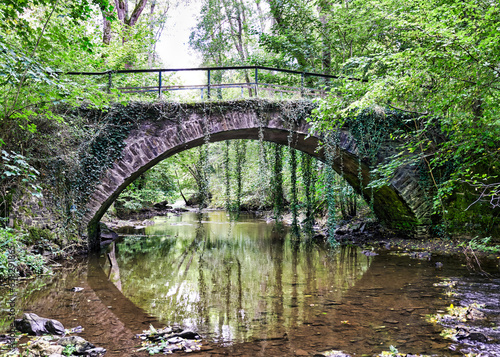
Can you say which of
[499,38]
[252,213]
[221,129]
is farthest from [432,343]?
[252,213]

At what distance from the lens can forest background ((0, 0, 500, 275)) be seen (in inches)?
191

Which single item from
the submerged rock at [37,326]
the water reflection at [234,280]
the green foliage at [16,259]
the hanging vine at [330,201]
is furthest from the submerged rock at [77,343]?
the hanging vine at [330,201]

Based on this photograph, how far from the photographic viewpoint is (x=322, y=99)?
22.6 feet

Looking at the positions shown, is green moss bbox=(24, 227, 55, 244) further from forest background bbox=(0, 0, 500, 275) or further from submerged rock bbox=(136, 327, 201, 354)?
submerged rock bbox=(136, 327, 201, 354)

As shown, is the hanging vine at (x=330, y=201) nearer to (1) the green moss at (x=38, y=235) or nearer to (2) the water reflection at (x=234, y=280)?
(2) the water reflection at (x=234, y=280)

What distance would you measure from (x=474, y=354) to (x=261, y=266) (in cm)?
447

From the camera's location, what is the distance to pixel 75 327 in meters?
3.75

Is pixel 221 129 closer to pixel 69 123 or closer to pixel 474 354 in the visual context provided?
pixel 69 123

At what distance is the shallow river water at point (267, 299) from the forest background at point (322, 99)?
1.34 metres

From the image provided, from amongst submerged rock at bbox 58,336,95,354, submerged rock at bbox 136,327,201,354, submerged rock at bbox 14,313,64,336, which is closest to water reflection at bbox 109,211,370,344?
submerged rock at bbox 136,327,201,354

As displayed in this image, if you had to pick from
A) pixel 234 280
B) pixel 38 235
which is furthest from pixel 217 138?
pixel 38 235

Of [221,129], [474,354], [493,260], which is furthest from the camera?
[221,129]

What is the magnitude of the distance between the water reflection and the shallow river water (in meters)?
0.02

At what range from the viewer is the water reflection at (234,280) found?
4031 mm
